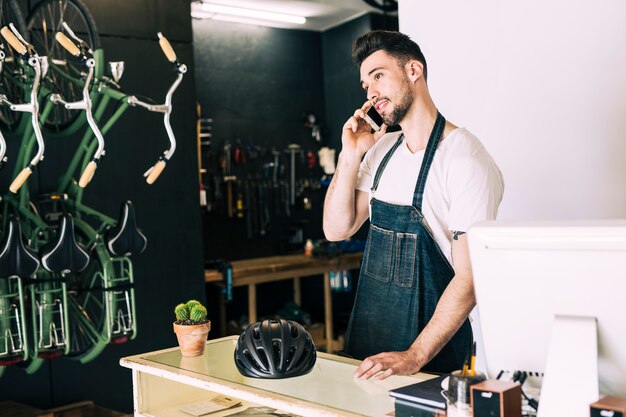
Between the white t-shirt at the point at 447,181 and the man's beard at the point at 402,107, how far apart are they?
0.11m

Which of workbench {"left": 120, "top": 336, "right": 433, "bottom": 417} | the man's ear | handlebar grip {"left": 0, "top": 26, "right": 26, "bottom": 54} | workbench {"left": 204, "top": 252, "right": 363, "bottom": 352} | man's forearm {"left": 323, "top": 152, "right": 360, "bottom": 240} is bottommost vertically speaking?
workbench {"left": 204, "top": 252, "right": 363, "bottom": 352}

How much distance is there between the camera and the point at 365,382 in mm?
1990

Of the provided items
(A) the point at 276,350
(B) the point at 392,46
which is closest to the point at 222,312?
(B) the point at 392,46

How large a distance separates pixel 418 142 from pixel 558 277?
4.11 feet

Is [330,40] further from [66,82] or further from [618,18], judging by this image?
[618,18]

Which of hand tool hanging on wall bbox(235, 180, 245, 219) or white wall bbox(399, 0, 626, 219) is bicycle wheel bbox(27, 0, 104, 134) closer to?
white wall bbox(399, 0, 626, 219)

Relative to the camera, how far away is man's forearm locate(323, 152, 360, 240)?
109 inches

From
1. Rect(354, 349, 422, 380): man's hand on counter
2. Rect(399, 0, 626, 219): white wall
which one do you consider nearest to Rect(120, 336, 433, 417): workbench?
Rect(354, 349, 422, 380): man's hand on counter

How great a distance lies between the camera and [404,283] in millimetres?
2572

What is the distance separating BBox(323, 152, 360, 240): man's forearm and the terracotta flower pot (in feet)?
2.33

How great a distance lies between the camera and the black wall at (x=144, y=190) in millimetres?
4672

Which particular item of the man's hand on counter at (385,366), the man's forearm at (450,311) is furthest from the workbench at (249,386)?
the man's forearm at (450,311)

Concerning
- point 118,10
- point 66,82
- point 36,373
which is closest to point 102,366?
point 36,373

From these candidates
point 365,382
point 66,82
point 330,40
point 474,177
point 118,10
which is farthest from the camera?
point 330,40
